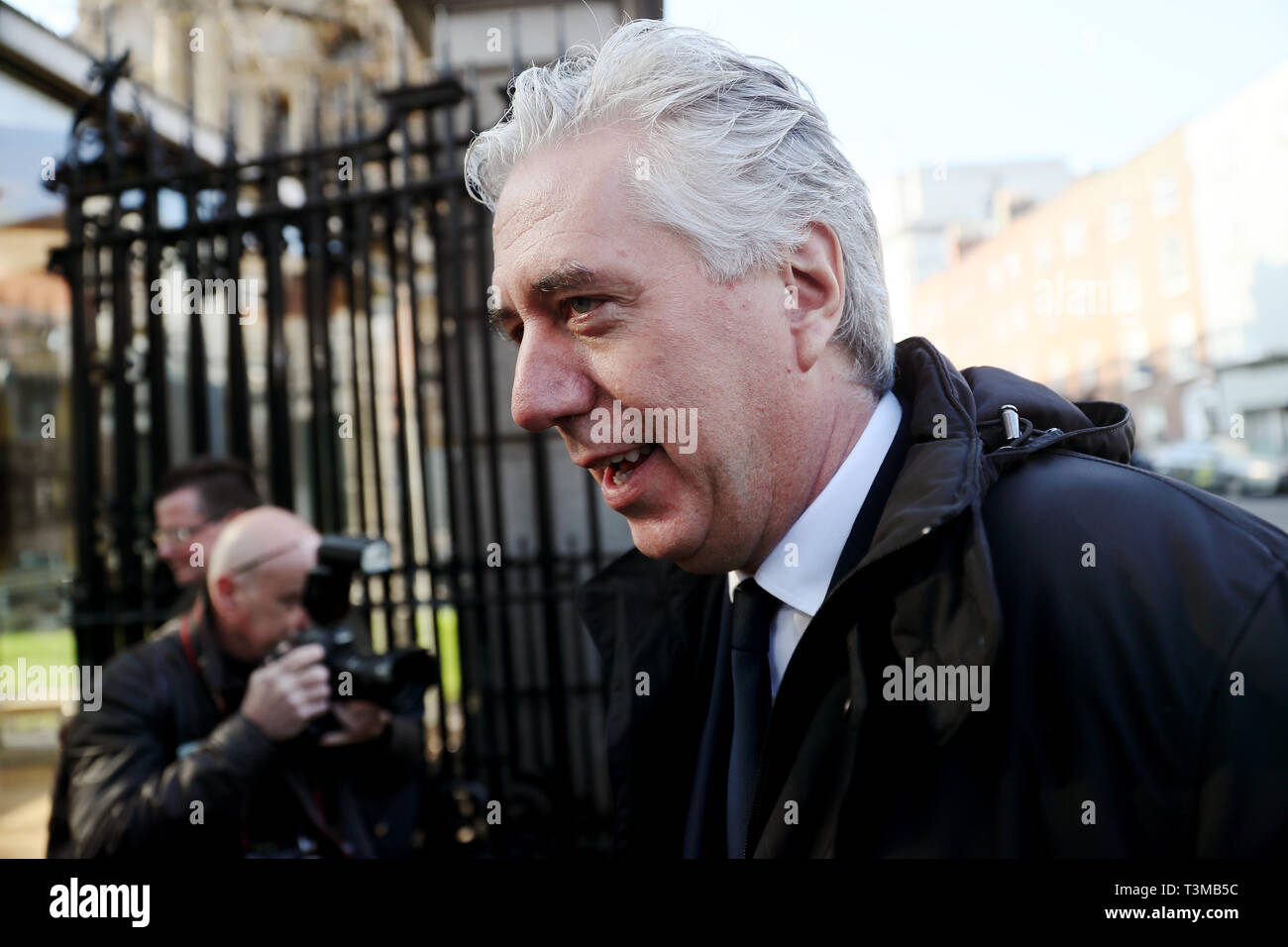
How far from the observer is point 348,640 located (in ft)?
7.73

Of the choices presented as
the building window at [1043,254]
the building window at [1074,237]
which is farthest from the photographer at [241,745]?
the building window at [1074,237]

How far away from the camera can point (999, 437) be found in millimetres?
1231

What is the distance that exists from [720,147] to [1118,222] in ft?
107

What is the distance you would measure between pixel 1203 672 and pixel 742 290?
773 millimetres

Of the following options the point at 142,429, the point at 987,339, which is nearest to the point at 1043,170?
the point at 987,339

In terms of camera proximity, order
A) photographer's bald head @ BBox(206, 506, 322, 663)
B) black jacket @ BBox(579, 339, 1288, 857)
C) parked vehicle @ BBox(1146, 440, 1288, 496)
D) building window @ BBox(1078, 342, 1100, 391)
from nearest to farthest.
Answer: black jacket @ BBox(579, 339, 1288, 857) → photographer's bald head @ BBox(206, 506, 322, 663) → parked vehicle @ BBox(1146, 440, 1288, 496) → building window @ BBox(1078, 342, 1100, 391)

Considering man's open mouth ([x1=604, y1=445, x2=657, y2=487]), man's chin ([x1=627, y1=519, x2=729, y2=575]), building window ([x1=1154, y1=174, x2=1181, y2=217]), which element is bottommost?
man's chin ([x1=627, y1=519, x2=729, y2=575])

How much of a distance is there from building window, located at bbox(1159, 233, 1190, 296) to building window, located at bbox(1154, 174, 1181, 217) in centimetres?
78

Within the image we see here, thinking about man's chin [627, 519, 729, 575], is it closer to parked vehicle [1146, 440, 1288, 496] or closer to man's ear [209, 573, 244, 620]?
man's ear [209, 573, 244, 620]

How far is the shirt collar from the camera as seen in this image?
130cm

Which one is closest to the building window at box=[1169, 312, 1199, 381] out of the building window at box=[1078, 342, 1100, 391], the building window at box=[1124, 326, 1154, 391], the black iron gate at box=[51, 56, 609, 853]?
the building window at box=[1124, 326, 1154, 391]

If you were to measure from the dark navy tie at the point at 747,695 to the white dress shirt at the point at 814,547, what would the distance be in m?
0.02

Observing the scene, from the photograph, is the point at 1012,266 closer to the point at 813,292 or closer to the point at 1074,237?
the point at 1074,237

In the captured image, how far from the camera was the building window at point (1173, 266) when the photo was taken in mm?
25156
